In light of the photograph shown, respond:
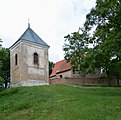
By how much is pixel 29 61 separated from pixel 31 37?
3879 millimetres

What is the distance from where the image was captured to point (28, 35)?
1543 inches

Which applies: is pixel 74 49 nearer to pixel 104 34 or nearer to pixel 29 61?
pixel 29 61

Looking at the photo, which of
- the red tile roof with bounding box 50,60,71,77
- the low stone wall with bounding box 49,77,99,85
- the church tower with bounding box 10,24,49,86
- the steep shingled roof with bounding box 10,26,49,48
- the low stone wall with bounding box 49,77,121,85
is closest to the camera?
the church tower with bounding box 10,24,49,86

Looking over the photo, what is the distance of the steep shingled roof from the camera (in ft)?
124

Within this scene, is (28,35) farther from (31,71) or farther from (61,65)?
(61,65)

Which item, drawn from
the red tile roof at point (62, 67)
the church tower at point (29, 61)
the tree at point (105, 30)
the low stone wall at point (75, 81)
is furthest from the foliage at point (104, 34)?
the red tile roof at point (62, 67)

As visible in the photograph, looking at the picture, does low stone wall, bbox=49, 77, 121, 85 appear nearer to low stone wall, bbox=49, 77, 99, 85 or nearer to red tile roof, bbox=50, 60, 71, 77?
low stone wall, bbox=49, 77, 99, 85

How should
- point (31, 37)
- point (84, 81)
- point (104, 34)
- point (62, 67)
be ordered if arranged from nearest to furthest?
point (104, 34), point (31, 37), point (84, 81), point (62, 67)

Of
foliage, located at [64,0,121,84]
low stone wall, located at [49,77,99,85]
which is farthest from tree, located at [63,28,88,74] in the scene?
foliage, located at [64,0,121,84]

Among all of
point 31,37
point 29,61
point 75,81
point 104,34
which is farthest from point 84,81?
point 104,34

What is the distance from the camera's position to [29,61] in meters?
37.4

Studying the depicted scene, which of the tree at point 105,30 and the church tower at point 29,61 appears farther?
the church tower at point 29,61

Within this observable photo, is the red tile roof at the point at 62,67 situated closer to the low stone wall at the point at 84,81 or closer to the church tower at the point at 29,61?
the low stone wall at the point at 84,81

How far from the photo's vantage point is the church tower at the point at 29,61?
36625mm
